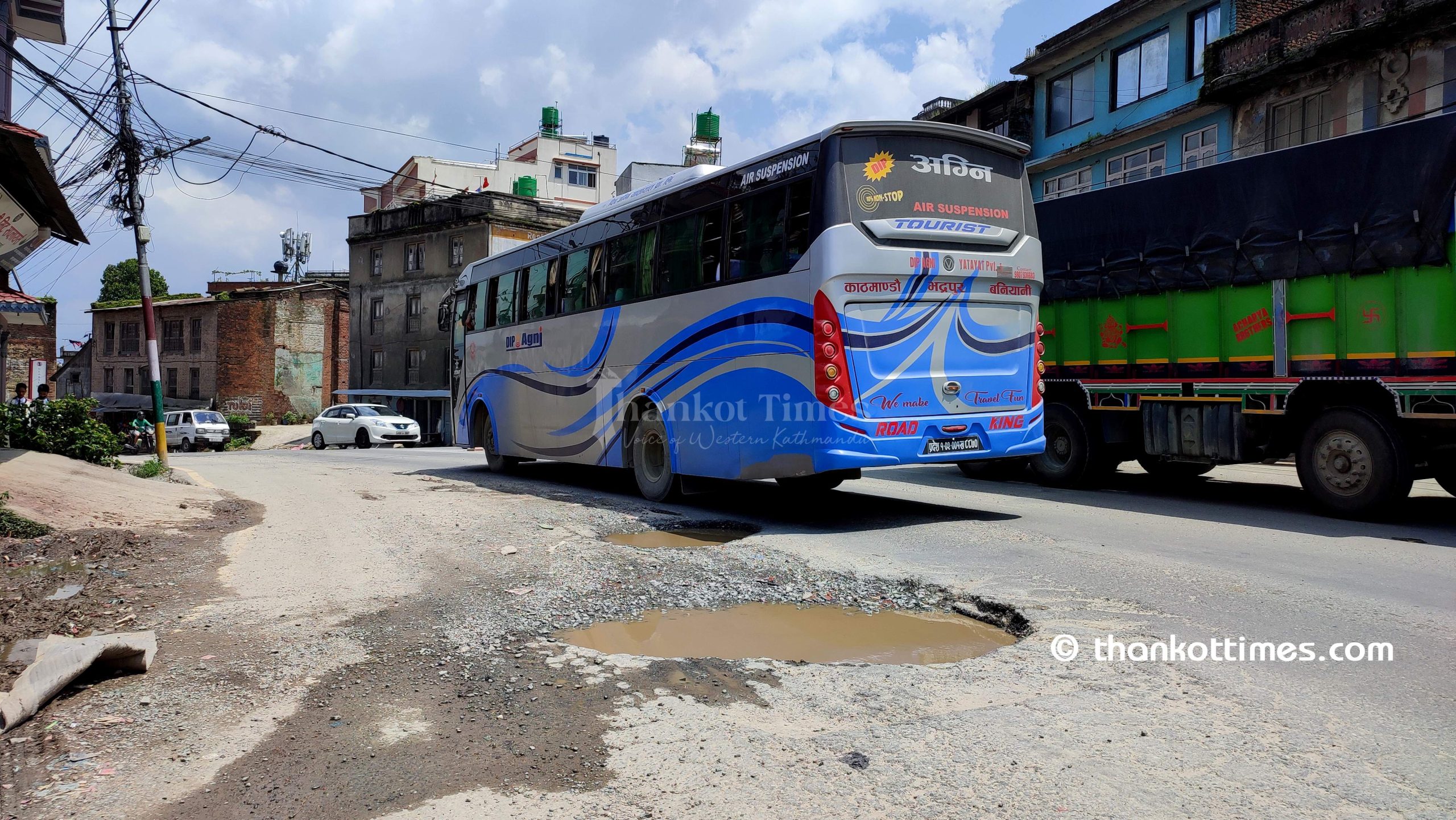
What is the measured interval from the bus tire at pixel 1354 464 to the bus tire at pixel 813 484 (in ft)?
15.9

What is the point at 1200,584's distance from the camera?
6160mm

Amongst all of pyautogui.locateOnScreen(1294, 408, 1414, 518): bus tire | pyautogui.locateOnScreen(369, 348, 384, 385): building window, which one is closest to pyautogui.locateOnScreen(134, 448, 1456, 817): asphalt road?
pyautogui.locateOnScreen(1294, 408, 1414, 518): bus tire

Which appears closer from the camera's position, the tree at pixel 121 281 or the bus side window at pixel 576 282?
the bus side window at pixel 576 282

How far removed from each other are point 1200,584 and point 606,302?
775 cm

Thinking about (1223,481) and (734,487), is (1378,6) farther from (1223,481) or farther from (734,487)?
(734,487)

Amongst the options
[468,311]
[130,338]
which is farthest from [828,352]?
[130,338]

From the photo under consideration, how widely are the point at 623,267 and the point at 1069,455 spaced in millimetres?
6319

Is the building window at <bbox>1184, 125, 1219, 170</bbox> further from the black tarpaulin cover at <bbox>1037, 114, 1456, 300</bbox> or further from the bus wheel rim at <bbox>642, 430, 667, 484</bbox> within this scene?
the bus wheel rim at <bbox>642, 430, 667, 484</bbox>

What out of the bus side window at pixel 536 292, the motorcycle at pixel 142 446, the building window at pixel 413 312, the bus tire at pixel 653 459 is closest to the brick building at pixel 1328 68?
the bus tire at pixel 653 459

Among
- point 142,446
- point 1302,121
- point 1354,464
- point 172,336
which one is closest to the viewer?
point 1354,464

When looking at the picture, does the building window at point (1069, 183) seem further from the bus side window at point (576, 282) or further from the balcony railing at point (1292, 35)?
the bus side window at point (576, 282)

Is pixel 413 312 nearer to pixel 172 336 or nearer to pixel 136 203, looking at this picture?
pixel 172 336

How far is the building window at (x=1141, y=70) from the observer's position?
2433cm

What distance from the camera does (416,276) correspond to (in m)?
46.7
